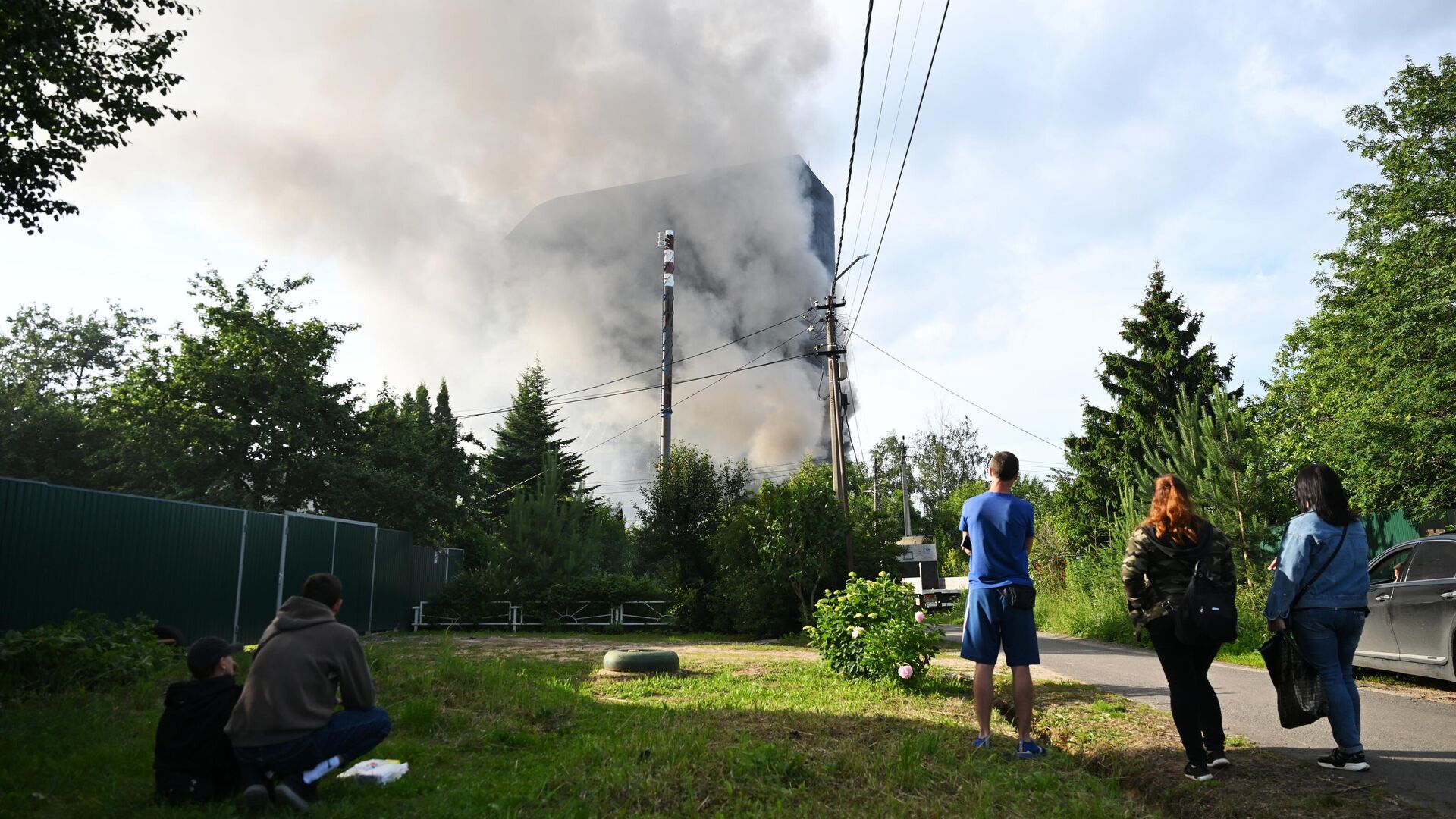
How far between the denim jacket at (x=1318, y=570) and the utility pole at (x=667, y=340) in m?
27.4

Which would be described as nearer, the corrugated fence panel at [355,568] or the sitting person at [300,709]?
the sitting person at [300,709]

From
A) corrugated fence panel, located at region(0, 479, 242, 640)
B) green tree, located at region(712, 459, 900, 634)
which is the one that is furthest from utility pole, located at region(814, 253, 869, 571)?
corrugated fence panel, located at region(0, 479, 242, 640)

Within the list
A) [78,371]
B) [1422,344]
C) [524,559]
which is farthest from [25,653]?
[78,371]

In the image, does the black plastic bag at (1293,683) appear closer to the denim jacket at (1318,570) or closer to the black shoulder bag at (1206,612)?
the denim jacket at (1318,570)

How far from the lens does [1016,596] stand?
5090mm

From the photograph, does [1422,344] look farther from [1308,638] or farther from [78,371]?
[78,371]

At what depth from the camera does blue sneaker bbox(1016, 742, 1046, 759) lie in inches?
193

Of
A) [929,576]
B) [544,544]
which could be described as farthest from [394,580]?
[929,576]

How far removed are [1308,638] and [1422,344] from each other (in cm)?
1681

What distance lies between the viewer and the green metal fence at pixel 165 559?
10320mm

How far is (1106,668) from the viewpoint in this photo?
34.7 ft

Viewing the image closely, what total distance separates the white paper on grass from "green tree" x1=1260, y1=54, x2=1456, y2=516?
19.5 metres

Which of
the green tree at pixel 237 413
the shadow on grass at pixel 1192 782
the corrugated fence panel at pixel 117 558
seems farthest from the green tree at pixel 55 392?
the shadow on grass at pixel 1192 782

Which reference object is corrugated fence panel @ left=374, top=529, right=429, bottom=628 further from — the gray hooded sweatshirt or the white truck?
the white truck
